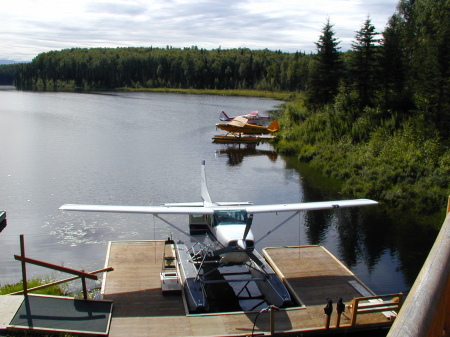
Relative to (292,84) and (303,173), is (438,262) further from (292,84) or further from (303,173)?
(292,84)

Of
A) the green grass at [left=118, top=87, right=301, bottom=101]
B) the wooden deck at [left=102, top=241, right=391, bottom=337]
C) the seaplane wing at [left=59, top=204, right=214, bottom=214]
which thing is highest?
the green grass at [left=118, top=87, right=301, bottom=101]

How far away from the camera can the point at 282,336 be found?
1052 centimetres

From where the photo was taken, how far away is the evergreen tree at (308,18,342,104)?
42.1m

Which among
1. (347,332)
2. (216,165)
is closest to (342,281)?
(347,332)

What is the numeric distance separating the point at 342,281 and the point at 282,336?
12.2 ft

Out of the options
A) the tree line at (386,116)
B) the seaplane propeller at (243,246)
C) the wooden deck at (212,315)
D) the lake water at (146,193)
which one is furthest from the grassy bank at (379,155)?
the seaplane propeller at (243,246)

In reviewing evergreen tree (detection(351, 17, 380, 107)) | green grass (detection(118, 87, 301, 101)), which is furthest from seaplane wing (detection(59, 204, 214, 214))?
green grass (detection(118, 87, 301, 101))

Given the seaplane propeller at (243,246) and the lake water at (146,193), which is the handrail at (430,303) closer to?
the seaplane propeller at (243,246)

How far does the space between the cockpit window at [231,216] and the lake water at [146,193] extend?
4.70 meters

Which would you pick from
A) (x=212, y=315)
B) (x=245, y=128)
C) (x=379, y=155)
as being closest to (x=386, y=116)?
(x=379, y=155)

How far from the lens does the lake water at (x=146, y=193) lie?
16.7m

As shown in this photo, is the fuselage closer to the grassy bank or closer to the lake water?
the lake water

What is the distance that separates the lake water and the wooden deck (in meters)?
1.52

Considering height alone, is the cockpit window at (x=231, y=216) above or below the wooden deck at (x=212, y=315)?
above
